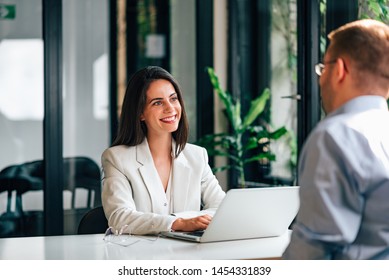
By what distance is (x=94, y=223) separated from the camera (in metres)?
2.85

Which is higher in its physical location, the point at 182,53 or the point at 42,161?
the point at 182,53

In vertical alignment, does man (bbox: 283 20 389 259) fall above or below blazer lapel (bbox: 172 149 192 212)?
above

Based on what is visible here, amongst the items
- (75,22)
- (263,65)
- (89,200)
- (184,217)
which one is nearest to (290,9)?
(263,65)

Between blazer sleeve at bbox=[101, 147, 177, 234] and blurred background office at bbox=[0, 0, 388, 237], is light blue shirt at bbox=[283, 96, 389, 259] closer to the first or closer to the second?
blazer sleeve at bbox=[101, 147, 177, 234]

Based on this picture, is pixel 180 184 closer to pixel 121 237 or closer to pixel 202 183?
pixel 202 183

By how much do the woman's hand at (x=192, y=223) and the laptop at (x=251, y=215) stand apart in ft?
0.09

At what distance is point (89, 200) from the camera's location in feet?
17.0

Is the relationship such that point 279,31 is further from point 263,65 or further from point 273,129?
point 273,129

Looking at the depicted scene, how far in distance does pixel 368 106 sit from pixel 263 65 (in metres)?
4.07

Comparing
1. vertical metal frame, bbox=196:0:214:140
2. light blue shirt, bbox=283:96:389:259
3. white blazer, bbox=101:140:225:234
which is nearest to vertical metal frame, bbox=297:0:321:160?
vertical metal frame, bbox=196:0:214:140

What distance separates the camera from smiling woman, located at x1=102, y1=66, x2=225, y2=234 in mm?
2883

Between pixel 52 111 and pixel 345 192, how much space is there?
3.60 m

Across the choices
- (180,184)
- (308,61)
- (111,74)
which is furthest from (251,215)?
(111,74)

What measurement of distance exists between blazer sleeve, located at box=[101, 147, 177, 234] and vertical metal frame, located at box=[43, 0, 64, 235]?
6.31 feet
